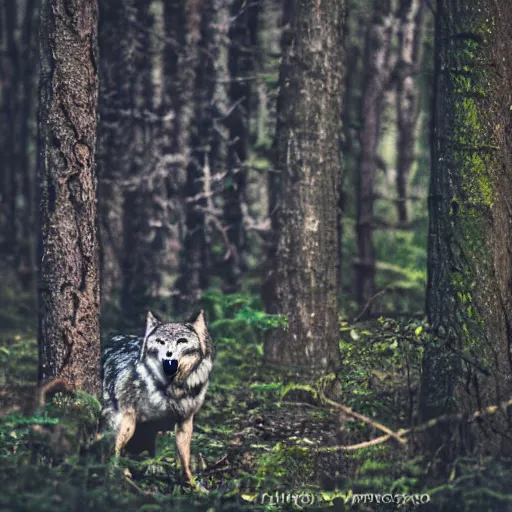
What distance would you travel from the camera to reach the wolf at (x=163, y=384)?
328 inches

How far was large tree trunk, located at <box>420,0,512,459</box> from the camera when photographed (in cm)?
842

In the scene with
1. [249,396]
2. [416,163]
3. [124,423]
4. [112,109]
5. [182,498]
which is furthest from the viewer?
[416,163]

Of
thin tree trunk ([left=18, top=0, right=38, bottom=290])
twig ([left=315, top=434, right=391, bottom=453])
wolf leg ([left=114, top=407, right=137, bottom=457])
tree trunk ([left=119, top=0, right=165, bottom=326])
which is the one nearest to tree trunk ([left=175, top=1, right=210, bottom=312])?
tree trunk ([left=119, top=0, right=165, bottom=326])

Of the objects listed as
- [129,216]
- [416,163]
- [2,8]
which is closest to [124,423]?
[129,216]

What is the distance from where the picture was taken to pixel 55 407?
795 cm

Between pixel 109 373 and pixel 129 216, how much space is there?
8650 mm

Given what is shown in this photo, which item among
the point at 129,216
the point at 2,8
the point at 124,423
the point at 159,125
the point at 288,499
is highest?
the point at 2,8

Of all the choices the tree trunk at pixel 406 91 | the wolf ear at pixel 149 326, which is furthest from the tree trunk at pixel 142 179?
the wolf ear at pixel 149 326

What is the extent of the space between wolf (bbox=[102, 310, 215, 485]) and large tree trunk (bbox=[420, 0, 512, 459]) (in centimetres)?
262

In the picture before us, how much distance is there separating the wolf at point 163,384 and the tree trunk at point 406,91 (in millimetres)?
14544

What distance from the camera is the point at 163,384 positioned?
841 cm

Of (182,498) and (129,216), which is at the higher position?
(129,216)

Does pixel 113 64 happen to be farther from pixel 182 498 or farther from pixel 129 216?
pixel 182 498

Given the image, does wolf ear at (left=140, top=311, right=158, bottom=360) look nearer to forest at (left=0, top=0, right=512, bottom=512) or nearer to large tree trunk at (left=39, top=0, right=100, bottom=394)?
forest at (left=0, top=0, right=512, bottom=512)
